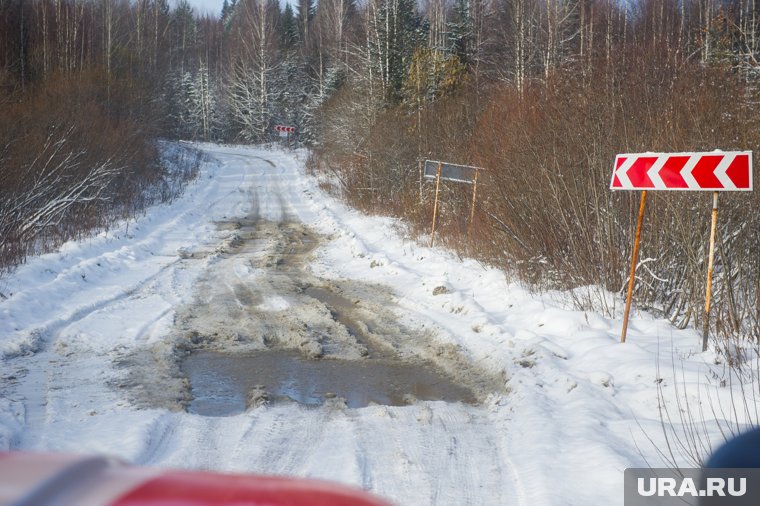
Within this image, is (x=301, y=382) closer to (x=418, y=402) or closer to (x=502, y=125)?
(x=418, y=402)

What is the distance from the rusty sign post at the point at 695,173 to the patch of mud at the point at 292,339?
2434 mm

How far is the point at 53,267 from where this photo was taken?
34.6 feet

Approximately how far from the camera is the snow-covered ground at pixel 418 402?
439cm

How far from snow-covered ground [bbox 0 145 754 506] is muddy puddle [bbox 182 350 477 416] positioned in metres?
0.24

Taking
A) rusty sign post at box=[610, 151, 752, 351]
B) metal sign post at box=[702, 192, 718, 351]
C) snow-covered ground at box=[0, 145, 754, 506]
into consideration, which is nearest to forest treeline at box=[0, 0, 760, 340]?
metal sign post at box=[702, 192, 718, 351]

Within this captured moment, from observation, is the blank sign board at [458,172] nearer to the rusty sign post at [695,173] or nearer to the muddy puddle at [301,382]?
the rusty sign post at [695,173]

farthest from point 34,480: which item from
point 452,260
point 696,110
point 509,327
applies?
point 452,260

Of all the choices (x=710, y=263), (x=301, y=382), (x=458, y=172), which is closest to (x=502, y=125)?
(x=458, y=172)

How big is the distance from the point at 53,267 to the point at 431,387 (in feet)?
23.8

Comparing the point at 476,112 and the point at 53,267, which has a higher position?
the point at 476,112

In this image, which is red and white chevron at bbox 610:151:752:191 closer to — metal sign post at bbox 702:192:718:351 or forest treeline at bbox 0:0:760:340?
metal sign post at bbox 702:192:718:351

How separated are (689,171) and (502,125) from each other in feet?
21.3

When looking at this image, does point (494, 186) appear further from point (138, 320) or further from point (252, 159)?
point (252, 159)

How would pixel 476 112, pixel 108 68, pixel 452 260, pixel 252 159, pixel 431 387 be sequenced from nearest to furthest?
pixel 431 387
pixel 452 260
pixel 476 112
pixel 108 68
pixel 252 159
